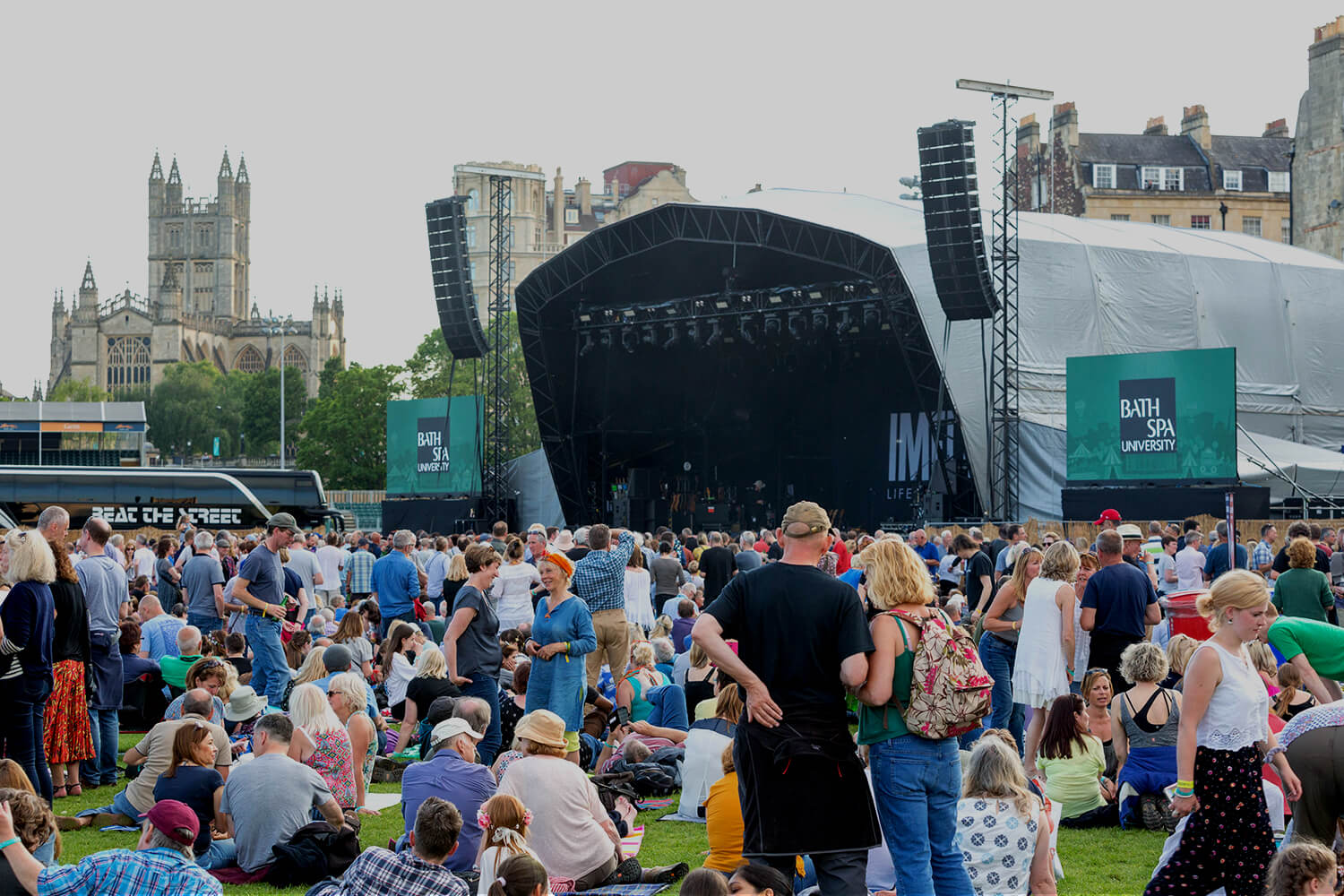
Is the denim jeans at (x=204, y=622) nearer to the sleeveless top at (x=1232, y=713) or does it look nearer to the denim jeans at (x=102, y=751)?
the denim jeans at (x=102, y=751)

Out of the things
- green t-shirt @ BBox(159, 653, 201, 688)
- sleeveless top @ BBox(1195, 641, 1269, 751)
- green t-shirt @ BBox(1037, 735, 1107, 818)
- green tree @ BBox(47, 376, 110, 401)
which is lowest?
green t-shirt @ BBox(1037, 735, 1107, 818)

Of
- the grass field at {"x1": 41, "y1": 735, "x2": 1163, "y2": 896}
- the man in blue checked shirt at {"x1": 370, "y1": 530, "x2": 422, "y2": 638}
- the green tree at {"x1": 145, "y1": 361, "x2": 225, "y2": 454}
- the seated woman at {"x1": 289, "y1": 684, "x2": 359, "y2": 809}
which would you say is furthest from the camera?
the green tree at {"x1": 145, "y1": 361, "x2": 225, "y2": 454}

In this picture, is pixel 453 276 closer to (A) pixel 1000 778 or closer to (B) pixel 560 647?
(B) pixel 560 647

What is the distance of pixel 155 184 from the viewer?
123938 mm

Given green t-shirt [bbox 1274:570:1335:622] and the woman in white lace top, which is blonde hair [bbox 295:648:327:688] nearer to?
the woman in white lace top

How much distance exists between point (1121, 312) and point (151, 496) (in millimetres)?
21517

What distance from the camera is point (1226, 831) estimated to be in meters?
4.65

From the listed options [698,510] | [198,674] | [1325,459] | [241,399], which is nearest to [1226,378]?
[1325,459]

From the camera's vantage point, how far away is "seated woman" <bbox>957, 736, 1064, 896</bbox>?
5328 millimetres

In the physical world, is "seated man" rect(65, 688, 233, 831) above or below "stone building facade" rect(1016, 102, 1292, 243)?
below

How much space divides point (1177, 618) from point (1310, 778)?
207 inches

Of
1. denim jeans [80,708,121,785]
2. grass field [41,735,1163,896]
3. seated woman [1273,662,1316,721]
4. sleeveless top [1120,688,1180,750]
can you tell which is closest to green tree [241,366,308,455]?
denim jeans [80,708,121,785]

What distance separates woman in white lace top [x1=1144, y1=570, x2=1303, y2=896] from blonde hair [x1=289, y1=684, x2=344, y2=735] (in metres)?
4.29

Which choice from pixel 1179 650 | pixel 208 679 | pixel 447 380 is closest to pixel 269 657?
pixel 208 679
